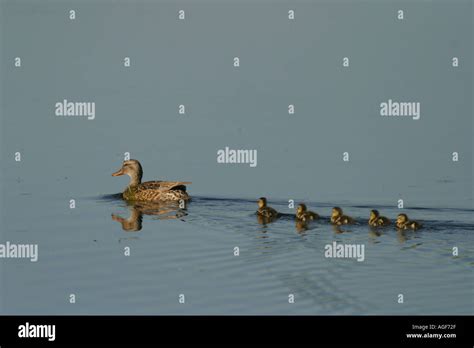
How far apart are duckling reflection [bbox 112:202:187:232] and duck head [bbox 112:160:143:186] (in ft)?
3.97

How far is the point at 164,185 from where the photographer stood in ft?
57.1

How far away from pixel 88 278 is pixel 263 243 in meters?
2.65

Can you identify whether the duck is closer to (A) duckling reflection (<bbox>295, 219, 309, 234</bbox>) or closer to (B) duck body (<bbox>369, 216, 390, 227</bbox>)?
(A) duckling reflection (<bbox>295, 219, 309, 234</bbox>)

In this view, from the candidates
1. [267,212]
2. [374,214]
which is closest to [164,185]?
[267,212]

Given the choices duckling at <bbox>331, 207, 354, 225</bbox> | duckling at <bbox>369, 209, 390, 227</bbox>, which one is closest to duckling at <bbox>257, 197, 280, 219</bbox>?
duckling at <bbox>331, 207, 354, 225</bbox>

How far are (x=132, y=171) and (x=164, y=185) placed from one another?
126 centimetres

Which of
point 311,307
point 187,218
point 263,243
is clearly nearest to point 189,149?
point 187,218

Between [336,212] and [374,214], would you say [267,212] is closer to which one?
[336,212]

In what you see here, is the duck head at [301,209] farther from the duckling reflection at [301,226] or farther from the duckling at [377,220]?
the duckling at [377,220]

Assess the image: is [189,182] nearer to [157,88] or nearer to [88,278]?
[88,278]

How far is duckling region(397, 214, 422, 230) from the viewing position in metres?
14.5

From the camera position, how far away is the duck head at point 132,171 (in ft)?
60.6

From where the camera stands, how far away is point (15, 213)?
52.3 feet

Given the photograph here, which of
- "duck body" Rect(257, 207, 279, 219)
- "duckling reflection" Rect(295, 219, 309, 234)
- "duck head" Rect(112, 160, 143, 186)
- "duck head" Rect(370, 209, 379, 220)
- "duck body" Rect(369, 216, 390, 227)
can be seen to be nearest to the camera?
"duckling reflection" Rect(295, 219, 309, 234)
